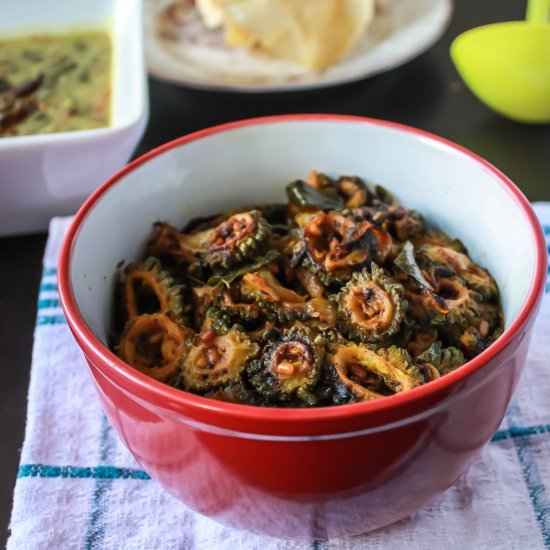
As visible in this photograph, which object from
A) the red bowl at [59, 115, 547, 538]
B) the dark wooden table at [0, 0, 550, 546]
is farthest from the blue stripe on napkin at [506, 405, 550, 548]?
the dark wooden table at [0, 0, 550, 546]

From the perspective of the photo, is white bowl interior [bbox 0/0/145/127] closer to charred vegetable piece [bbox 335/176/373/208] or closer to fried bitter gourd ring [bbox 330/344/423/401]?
charred vegetable piece [bbox 335/176/373/208]

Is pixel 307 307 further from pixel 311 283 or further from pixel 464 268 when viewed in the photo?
pixel 464 268

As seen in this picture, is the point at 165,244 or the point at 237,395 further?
the point at 165,244

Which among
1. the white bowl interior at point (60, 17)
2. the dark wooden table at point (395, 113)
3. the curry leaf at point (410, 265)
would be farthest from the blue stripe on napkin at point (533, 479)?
the white bowl interior at point (60, 17)

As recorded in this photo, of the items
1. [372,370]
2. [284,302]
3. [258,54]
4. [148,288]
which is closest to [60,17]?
[258,54]

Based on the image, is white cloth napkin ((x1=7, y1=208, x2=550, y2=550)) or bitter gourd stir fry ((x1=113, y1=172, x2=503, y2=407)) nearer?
bitter gourd stir fry ((x1=113, y1=172, x2=503, y2=407))
